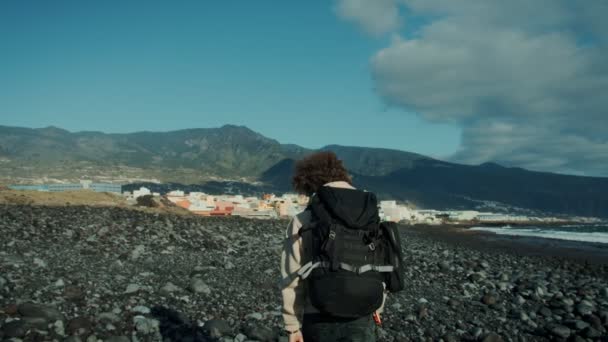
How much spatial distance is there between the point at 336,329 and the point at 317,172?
1243 mm

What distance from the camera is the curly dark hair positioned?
13.1 feet

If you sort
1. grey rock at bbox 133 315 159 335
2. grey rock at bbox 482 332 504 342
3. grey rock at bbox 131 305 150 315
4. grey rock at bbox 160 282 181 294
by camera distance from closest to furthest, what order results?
grey rock at bbox 133 315 159 335, grey rock at bbox 131 305 150 315, grey rock at bbox 482 332 504 342, grey rock at bbox 160 282 181 294

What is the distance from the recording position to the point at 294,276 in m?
3.71

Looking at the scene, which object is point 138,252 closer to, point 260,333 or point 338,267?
point 260,333

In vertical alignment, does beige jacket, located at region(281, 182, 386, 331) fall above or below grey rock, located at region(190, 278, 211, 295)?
above

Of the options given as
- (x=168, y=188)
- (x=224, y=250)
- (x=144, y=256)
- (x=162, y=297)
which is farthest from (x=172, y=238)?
(x=168, y=188)

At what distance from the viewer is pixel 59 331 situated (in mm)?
6117

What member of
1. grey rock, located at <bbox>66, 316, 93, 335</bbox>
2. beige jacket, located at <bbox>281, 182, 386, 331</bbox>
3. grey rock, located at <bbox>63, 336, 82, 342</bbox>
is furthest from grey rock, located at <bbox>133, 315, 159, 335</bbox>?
beige jacket, located at <bbox>281, 182, 386, 331</bbox>

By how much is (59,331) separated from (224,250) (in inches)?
371

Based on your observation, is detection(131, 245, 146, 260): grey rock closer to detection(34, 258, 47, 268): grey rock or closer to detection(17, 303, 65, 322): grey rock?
detection(34, 258, 47, 268): grey rock

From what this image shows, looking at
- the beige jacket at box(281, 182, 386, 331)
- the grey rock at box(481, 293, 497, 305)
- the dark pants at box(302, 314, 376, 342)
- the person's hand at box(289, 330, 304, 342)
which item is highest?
the beige jacket at box(281, 182, 386, 331)

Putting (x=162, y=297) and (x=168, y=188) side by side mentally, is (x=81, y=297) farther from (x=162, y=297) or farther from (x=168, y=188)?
(x=168, y=188)

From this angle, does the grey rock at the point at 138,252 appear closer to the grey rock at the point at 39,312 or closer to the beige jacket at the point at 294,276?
the grey rock at the point at 39,312

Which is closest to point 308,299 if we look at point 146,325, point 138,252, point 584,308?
point 146,325
